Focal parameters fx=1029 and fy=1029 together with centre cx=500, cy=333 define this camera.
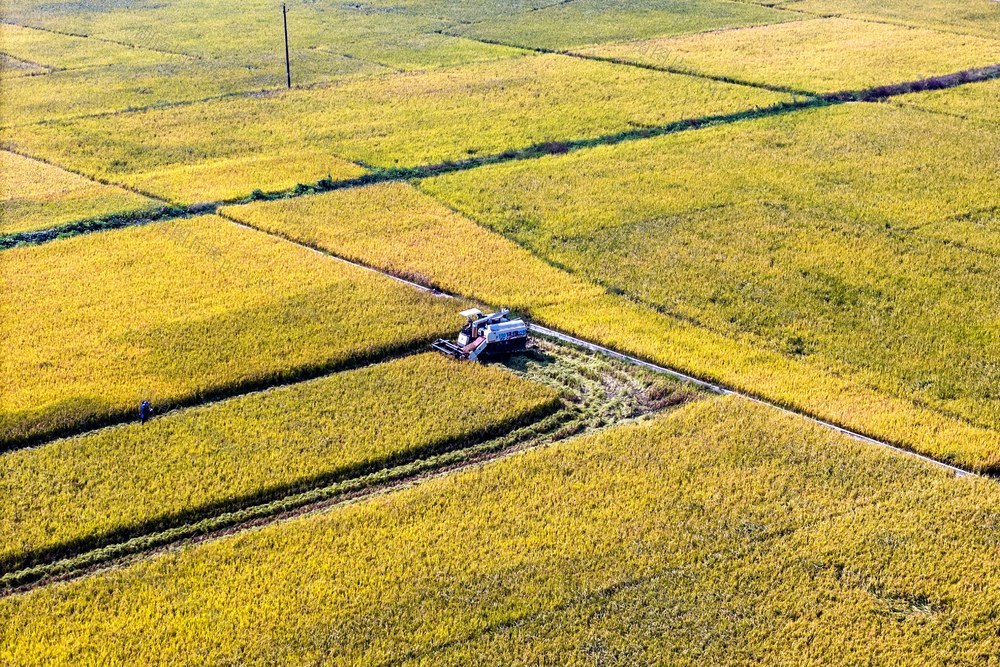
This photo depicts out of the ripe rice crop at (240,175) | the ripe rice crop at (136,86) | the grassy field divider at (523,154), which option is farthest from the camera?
the ripe rice crop at (136,86)

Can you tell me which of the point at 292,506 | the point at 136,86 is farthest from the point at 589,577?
the point at 136,86

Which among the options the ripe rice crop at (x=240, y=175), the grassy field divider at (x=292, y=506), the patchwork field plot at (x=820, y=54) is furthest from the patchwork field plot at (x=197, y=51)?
the grassy field divider at (x=292, y=506)

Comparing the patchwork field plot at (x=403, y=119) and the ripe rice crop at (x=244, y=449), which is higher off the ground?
the patchwork field plot at (x=403, y=119)

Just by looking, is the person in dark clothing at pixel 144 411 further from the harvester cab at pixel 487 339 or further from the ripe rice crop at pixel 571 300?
the ripe rice crop at pixel 571 300

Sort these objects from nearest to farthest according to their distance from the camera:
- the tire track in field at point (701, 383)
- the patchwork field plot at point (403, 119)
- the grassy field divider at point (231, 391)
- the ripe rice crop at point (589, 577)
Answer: the ripe rice crop at point (589, 577), the tire track in field at point (701, 383), the grassy field divider at point (231, 391), the patchwork field plot at point (403, 119)

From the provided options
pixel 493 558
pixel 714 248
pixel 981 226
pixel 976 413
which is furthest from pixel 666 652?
pixel 981 226

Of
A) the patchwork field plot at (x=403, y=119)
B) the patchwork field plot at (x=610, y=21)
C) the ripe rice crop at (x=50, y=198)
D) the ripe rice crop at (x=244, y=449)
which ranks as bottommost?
the ripe rice crop at (x=244, y=449)
